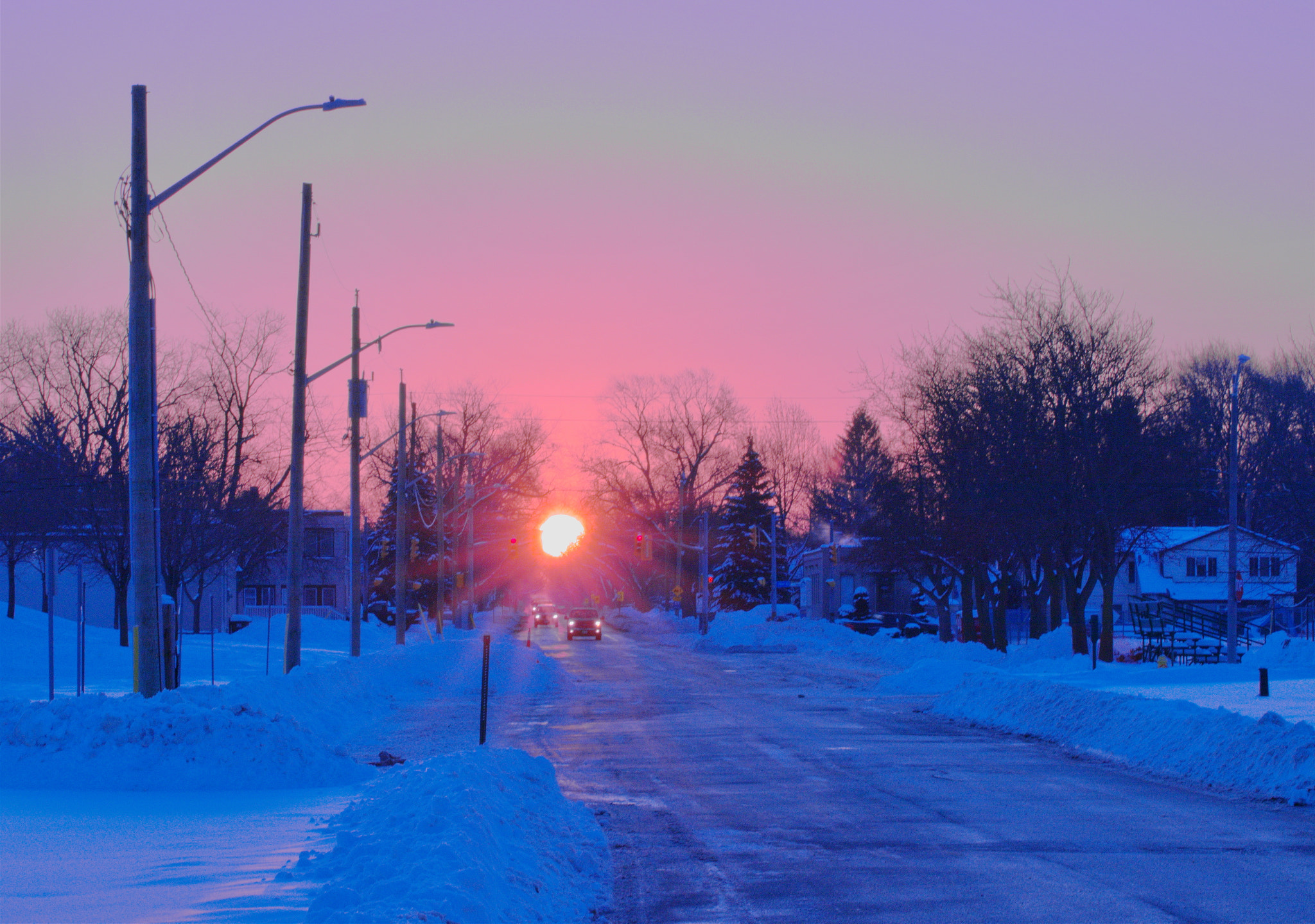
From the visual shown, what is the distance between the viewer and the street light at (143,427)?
14547 millimetres

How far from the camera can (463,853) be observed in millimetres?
7707

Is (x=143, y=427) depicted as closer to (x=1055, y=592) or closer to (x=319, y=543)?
(x=1055, y=592)

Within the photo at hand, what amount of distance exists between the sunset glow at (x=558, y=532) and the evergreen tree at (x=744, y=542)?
1067cm

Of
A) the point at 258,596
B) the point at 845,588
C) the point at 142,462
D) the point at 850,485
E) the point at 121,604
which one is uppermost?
the point at 850,485

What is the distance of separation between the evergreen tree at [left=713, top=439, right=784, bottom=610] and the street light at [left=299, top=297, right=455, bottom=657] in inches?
1990

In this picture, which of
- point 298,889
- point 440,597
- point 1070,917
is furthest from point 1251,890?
point 440,597

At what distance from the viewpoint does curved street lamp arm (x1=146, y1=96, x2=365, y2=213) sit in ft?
46.9

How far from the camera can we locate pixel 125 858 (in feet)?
26.5

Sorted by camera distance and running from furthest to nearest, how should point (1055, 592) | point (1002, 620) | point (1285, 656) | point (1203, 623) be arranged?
point (1203, 623)
point (1002, 620)
point (1055, 592)
point (1285, 656)

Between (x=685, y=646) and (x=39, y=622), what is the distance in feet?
100.0

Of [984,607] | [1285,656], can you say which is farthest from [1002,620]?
[1285,656]

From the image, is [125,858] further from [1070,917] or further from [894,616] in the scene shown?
[894,616]

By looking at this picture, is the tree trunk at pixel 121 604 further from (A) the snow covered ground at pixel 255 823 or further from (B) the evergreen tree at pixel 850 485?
(B) the evergreen tree at pixel 850 485

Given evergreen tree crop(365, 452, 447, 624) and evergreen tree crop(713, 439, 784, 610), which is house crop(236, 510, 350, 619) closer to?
evergreen tree crop(365, 452, 447, 624)
